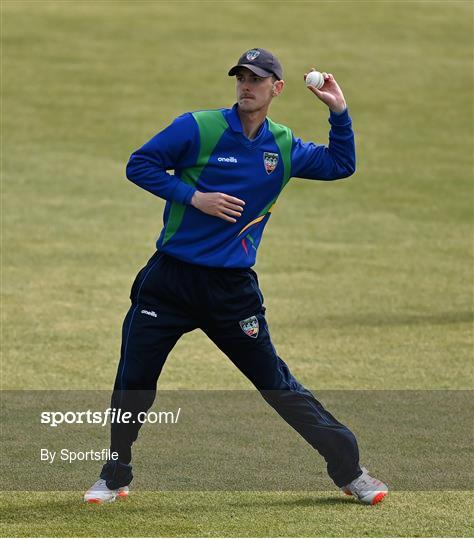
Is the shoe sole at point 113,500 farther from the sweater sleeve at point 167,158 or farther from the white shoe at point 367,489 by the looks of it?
the sweater sleeve at point 167,158

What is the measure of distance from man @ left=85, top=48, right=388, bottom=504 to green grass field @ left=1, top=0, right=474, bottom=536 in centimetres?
44

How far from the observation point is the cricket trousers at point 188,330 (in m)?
6.92

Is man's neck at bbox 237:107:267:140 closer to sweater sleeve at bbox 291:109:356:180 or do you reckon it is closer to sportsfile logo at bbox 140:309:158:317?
sweater sleeve at bbox 291:109:356:180

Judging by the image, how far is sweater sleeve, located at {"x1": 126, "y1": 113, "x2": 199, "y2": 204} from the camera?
22.0 feet

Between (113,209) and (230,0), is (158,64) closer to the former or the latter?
(230,0)

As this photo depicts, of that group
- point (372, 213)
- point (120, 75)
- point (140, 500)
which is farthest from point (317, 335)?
point (120, 75)

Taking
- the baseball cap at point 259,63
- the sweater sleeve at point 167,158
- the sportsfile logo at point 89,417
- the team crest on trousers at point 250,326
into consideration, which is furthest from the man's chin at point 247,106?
the sportsfile logo at point 89,417

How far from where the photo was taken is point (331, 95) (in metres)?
7.02

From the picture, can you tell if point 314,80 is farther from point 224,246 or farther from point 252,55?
point 224,246

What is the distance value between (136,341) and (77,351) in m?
4.39

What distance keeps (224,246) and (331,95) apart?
0.98m

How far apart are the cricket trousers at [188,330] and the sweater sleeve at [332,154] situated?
657mm

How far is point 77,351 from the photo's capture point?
1124 cm

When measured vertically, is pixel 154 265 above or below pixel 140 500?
above
